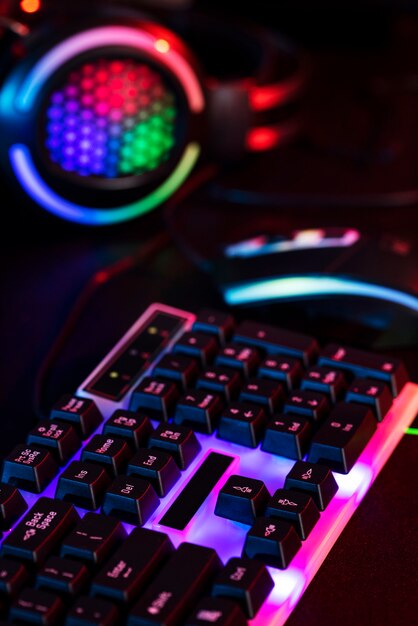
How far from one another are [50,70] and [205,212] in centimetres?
20

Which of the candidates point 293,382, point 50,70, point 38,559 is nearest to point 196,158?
point 50,70

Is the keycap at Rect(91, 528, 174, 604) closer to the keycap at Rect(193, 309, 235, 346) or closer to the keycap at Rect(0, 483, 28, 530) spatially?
the keycap at Rect(0, 483, 28, 530)

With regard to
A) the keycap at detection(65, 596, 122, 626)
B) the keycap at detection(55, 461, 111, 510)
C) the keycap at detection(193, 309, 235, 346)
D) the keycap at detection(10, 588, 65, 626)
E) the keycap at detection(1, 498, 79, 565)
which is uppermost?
the keycap at detection(193, 309, 235, 346)

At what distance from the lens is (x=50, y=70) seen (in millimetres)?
736

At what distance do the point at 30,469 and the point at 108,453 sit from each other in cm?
5

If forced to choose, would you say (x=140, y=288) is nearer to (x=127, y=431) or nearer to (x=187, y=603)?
(x=127, y=431)

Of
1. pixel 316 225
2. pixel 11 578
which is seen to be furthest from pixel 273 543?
pixel 316 225

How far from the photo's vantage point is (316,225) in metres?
0.82

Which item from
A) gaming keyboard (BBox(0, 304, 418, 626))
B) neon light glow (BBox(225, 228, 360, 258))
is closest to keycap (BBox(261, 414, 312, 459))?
gaming keyboard (BBox(0, 304, 418, 626))

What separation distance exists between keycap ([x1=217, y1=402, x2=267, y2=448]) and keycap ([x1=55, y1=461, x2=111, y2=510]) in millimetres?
81

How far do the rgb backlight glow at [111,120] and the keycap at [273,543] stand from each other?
385 mm

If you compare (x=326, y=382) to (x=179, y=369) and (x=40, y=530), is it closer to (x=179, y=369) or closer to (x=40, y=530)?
(x=179, y=369)

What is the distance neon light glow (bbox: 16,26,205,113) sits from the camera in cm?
73

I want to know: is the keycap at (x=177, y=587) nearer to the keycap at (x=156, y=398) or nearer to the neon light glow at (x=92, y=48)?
the keycap at (x=156, y=398)
